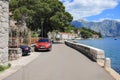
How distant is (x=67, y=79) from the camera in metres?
11.1

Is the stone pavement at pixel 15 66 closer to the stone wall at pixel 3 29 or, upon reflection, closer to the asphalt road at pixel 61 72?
the asphalt road at pixel 61 72

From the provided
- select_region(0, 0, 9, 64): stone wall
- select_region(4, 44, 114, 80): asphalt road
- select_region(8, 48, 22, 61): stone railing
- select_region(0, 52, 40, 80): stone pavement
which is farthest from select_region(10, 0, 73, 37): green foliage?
select_region(0, 0, 9, 64): stone wall

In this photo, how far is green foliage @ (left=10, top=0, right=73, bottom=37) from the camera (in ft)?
183

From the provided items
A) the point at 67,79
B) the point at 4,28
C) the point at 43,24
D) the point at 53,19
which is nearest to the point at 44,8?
the point at 53,19

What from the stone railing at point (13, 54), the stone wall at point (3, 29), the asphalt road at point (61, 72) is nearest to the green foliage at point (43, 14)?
the stone railing at point (13, 54)

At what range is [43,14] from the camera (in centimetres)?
6756

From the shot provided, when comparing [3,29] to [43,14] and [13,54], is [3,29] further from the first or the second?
[43,14]

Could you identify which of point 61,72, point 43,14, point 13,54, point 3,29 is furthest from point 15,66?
point 43,14

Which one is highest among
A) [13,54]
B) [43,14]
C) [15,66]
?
[43,14]

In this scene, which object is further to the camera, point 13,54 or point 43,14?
point 43,14

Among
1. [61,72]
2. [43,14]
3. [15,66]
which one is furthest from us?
[43,14]

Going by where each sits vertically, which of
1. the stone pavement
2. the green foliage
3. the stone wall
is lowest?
the stone pavement

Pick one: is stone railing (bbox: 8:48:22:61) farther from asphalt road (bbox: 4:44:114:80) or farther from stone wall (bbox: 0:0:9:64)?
stone wall (bbox: 0:0:9:64)

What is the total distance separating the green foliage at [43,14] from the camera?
183 feet
